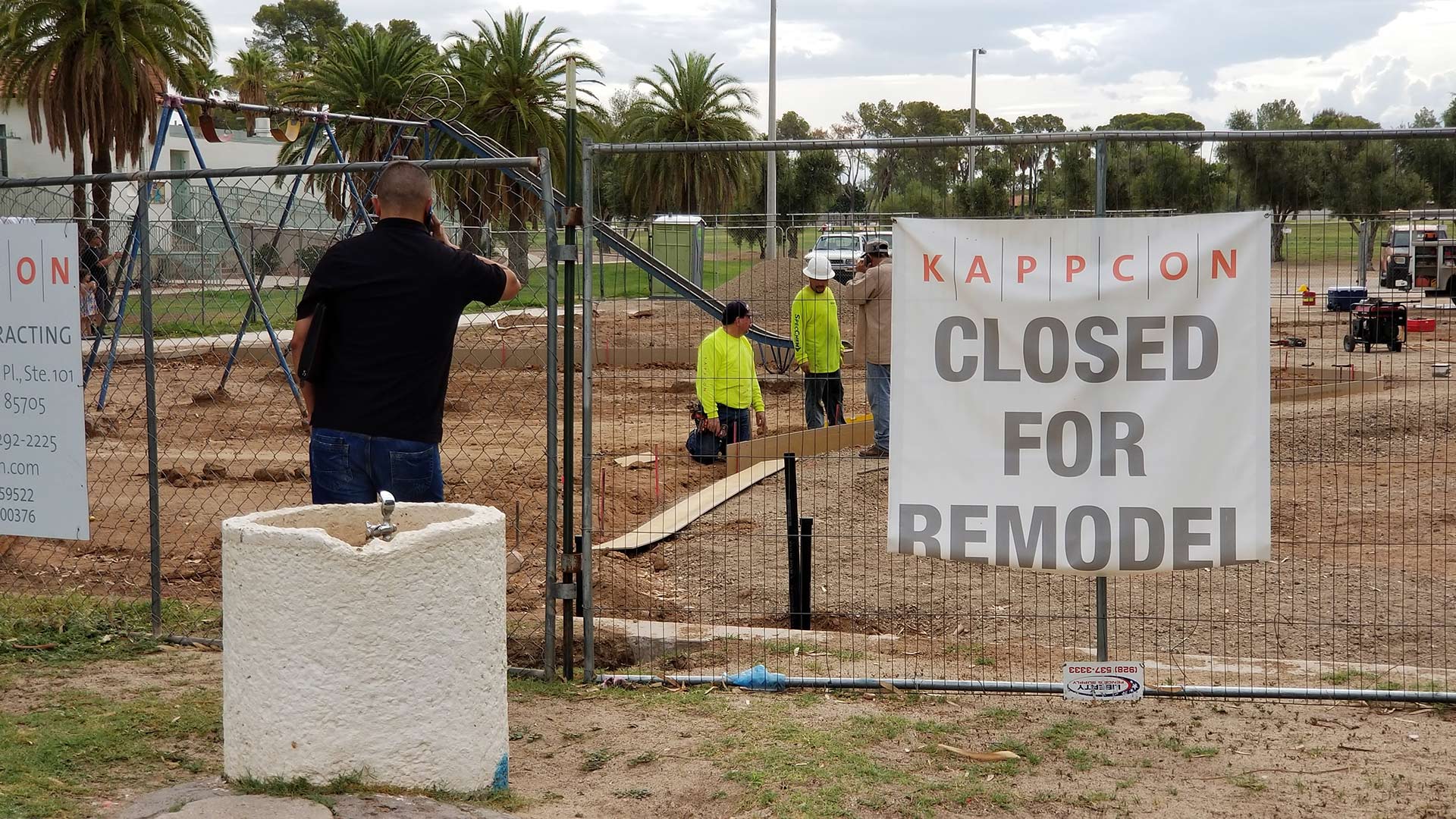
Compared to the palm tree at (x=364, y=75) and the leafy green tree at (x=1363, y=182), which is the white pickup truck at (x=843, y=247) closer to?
the leafy green tree at (x=1363, y=182)

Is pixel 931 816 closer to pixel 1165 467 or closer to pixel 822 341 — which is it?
pixel 1165 467

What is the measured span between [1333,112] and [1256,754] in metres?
52.1

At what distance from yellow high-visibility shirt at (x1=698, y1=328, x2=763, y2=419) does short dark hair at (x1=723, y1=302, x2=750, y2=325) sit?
60 cm

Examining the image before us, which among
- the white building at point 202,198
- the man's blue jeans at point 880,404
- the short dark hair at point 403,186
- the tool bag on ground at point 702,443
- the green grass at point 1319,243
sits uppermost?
the white building at point 202,198

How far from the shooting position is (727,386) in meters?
11.6

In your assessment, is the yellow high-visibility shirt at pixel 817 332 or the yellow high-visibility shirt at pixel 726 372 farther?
the yellow high-visibility shirt at pixel 726 372

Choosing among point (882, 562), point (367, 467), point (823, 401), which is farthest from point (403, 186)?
point (823, 401)

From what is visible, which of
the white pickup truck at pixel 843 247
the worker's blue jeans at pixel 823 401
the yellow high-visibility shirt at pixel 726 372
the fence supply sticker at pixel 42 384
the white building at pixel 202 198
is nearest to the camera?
the white pickup truck at pixel 843 247

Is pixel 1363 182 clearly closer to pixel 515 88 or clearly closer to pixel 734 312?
pixel 734 312

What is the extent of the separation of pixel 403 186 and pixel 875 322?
463cm

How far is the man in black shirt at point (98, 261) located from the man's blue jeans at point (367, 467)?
4.57m

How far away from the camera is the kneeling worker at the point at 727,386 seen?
443 inches

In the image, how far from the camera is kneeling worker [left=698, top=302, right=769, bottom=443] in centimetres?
1124

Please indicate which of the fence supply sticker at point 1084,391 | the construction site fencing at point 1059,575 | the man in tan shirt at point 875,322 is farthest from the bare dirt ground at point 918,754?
the man in tan shirt at point 875,322
